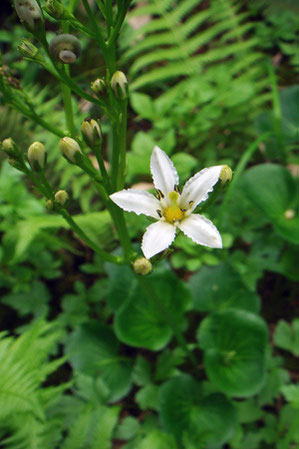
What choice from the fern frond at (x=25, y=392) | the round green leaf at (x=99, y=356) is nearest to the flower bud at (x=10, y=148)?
the fern frond at (x=25, y=392)

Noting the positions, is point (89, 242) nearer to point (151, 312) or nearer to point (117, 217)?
point (117, 217)

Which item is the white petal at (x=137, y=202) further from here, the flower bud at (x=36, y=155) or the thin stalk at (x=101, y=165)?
the flower bud at (x=36, y=155)

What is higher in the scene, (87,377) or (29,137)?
(29,137)

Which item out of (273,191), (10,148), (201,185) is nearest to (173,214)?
(201,185)

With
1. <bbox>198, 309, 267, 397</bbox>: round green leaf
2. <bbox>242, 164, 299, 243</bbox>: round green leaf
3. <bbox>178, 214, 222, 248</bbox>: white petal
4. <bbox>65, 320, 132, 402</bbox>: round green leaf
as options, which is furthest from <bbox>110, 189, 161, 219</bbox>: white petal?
<bbox>65, 320, 132, 402</bbox>: round green leaf

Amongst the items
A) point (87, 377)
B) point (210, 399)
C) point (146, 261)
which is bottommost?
point (210, 399)

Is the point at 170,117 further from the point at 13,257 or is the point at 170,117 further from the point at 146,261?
the point at 146,261

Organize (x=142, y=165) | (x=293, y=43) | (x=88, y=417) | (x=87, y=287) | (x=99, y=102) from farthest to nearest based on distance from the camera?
(x=293, y=43)
(x=87, y=287)
(x=142, y=165)
(x=88, y=417)
(x=99, y=102)

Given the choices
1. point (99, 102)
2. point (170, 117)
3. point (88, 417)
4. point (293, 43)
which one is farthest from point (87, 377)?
point (293, 43)
